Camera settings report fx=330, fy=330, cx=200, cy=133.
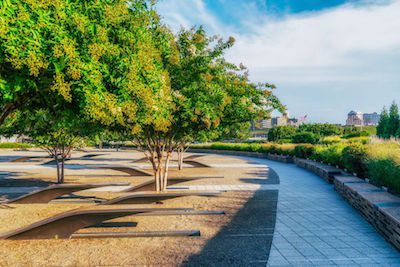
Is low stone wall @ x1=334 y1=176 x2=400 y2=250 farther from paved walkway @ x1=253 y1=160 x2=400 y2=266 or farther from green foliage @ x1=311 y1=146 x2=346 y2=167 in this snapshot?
green foliage @ x1=311 y1=146 x2=346 y2=167

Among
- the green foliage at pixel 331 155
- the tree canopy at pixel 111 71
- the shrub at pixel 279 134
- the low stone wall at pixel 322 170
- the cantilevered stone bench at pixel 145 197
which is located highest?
the tree canopy at pixel 111 71

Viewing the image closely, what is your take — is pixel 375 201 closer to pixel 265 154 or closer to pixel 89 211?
pixel 89 211

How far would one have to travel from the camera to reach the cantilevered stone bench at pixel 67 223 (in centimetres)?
672

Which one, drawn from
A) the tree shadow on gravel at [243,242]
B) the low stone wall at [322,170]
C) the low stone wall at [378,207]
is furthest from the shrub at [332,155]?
the tree shadow on gravel at [243,242]

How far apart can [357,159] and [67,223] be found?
11827 mm

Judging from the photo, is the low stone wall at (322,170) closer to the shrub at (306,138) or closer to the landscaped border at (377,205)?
the landscaped border at (377,205)

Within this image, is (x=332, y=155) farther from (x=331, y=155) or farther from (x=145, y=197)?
(x=145, y=197)

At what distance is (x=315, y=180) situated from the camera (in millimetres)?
16562

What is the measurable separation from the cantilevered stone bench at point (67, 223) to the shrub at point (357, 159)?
33.2ft

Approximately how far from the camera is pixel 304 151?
25375mm

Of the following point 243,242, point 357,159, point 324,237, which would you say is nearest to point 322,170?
point 357,159

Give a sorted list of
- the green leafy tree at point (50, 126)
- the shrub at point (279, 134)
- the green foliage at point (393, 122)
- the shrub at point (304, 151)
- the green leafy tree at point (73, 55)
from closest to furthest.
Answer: the green leafy tree at point (73, 55) → the green leafy tree at point (50, 126) → the shrub at point (304, 151) → the shrub at point (279, 134) → the green foliage at point (393, 122)

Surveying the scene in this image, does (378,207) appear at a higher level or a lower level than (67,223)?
higher

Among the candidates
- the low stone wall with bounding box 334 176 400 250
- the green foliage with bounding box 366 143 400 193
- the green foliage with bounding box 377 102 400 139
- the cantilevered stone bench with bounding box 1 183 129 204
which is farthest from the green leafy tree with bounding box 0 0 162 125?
the green foliage with bounding box 377 102 400 139
